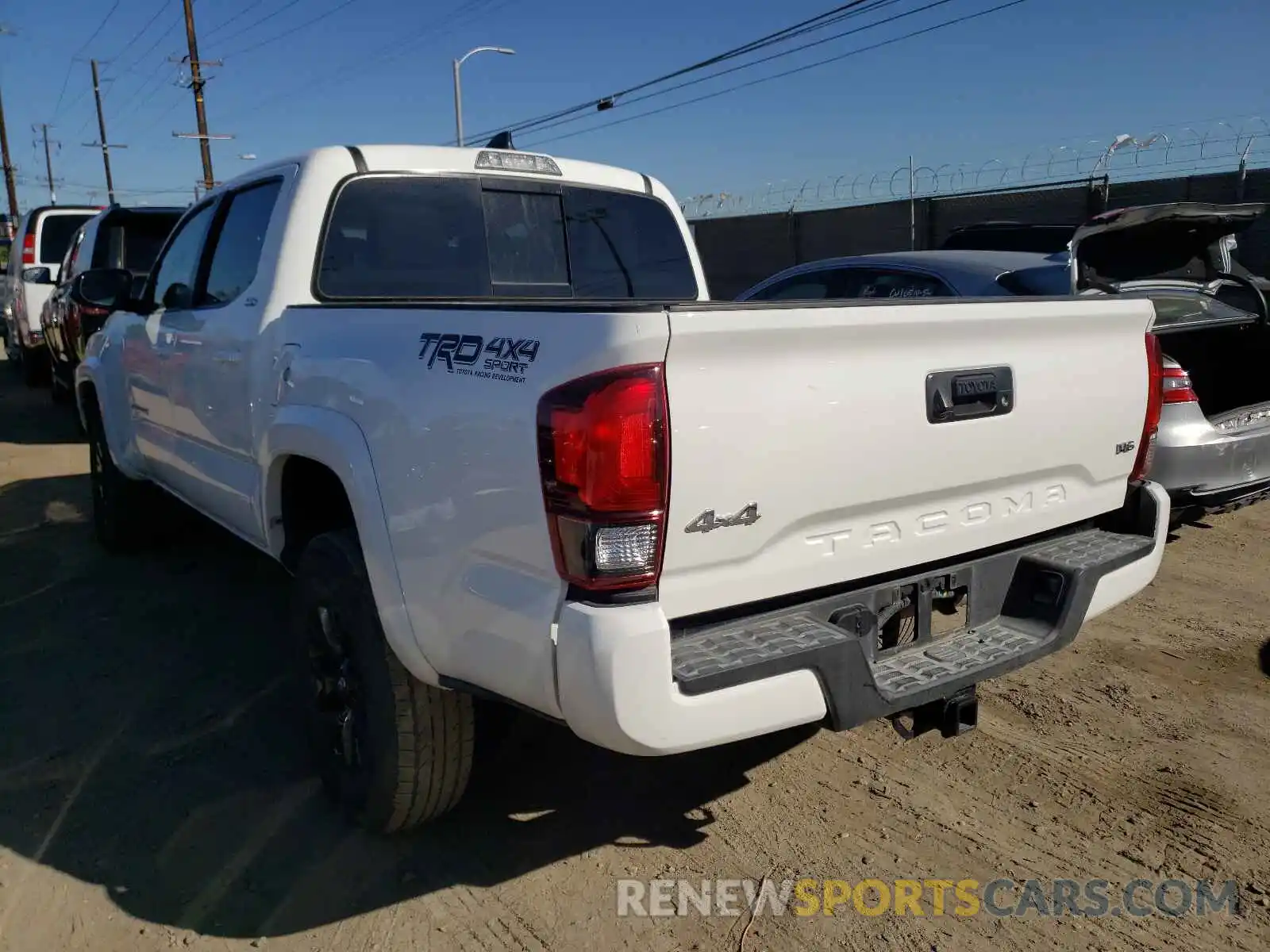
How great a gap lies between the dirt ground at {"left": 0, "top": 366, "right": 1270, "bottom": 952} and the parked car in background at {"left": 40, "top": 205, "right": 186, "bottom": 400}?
5.27 metres

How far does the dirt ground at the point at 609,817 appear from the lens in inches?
107

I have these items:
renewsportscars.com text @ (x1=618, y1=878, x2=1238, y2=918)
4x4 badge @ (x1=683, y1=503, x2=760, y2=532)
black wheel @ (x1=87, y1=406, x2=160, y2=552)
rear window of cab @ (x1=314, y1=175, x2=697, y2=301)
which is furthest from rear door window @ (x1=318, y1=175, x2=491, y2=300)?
black wheel @ (x1=87, y1=406, x2=160, y2=552)

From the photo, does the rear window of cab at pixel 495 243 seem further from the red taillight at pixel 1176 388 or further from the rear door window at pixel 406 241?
the red taillight at pixel 1176 388

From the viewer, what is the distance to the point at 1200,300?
222 inches

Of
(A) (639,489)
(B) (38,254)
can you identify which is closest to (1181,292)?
(A) (639,489)

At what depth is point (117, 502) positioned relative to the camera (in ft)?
19.5

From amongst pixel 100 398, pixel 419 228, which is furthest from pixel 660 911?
pixel 100 398

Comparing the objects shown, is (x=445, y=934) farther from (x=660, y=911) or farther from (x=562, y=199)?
(x=562, y=199)

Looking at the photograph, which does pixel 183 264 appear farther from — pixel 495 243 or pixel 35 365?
pixel 35 365

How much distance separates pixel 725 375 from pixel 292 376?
5.44 ft

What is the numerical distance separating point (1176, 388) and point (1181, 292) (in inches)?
44.5

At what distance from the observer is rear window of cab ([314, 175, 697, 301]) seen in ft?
12.4

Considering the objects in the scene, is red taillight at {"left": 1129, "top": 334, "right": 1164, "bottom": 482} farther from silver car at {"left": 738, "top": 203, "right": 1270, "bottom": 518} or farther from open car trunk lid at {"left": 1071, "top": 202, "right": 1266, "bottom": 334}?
open car trunk lid at {"left": 1071, "top": 202, "right": 1266, "bottom": 334}

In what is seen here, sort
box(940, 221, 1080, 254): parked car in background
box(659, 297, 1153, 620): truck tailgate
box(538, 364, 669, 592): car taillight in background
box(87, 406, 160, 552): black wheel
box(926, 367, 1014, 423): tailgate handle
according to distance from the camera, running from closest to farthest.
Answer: box(538, 364, 669, 592): car taillight in background
box(659, 297, 1153, 620): truck tailgate
box(926, 367, 1014, 423): tailgate handle
box(87, 406, 160, 552): black wheel
box(940, 221, 1080, 254): parked car in background
